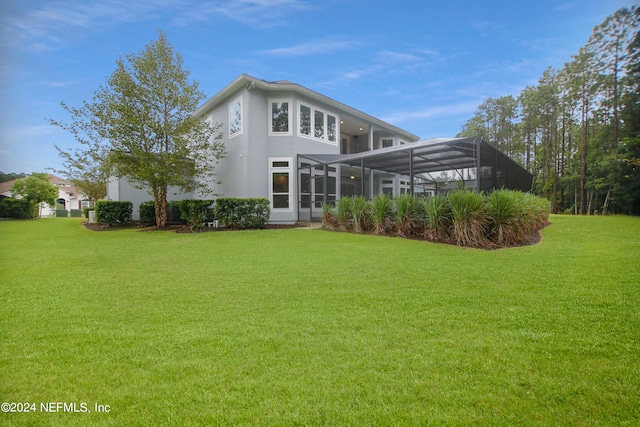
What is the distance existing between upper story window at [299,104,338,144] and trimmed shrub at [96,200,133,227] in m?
8.66

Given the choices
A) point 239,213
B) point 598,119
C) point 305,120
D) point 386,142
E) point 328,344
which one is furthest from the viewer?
point 386,142

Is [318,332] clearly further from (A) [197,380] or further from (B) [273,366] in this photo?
(A) [197,380]

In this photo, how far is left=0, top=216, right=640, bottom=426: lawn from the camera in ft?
4.28

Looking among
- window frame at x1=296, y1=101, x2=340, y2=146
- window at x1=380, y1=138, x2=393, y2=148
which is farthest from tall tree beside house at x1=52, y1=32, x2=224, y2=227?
window at x1=380, y1=138, x2=393, y2=148

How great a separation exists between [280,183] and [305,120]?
10.3ft

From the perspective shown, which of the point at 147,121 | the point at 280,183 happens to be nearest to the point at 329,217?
the point at 280,183

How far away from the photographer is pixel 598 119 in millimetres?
1716

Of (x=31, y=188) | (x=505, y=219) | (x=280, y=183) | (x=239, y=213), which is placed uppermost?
(x=280, y=183)

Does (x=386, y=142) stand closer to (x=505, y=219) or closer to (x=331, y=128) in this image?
Result: (x=331, y=128)

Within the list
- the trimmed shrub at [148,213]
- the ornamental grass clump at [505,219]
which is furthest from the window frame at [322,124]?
the ornamental grass clump at [505,219]

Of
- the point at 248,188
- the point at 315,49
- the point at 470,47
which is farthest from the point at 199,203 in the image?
the point at 470,47

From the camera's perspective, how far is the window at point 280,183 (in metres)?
12.0

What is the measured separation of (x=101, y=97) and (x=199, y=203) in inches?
208

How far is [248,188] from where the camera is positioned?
11.4 meters
